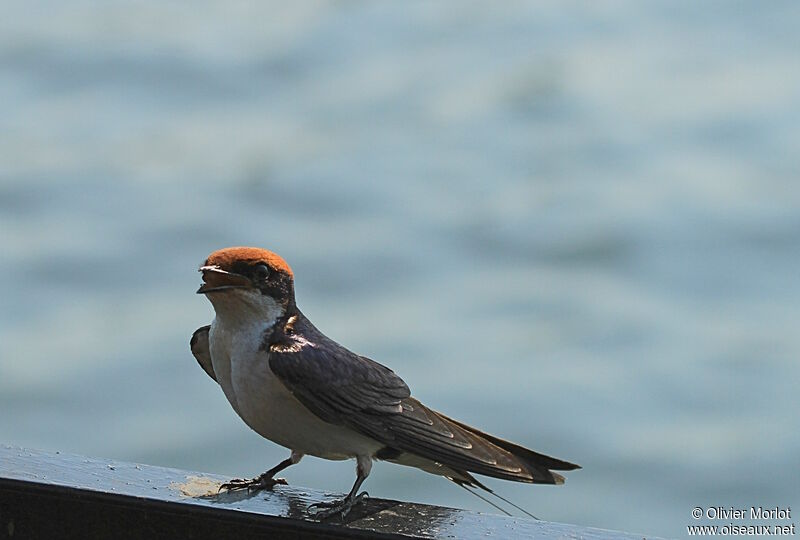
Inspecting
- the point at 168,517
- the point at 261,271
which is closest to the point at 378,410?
the point at 261,271

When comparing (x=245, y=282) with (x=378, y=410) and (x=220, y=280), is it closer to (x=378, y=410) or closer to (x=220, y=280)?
(x=220, y=280)

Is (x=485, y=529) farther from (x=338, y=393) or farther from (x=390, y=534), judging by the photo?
(x=338, y=393)

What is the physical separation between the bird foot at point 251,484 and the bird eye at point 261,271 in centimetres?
41

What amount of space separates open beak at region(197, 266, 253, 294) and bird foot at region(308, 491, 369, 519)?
0.44 meters

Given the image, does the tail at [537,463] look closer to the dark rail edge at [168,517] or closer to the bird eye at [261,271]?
the dark rail edge at [168,517]

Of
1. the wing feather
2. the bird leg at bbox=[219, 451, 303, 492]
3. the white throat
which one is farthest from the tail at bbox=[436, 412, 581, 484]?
the white throat

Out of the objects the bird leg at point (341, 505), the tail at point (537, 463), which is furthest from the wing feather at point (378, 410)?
the bird leg at point (341, 505)

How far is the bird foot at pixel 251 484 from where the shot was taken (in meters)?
2.92

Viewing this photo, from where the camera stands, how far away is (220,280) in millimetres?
2852

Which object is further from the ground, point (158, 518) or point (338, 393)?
point (338, 393)

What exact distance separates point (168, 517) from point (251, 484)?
41cm

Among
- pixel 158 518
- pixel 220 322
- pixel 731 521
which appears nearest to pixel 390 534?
pixel 158 518

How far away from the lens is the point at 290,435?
9.53 feet

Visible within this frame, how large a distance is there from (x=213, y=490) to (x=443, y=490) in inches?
295
